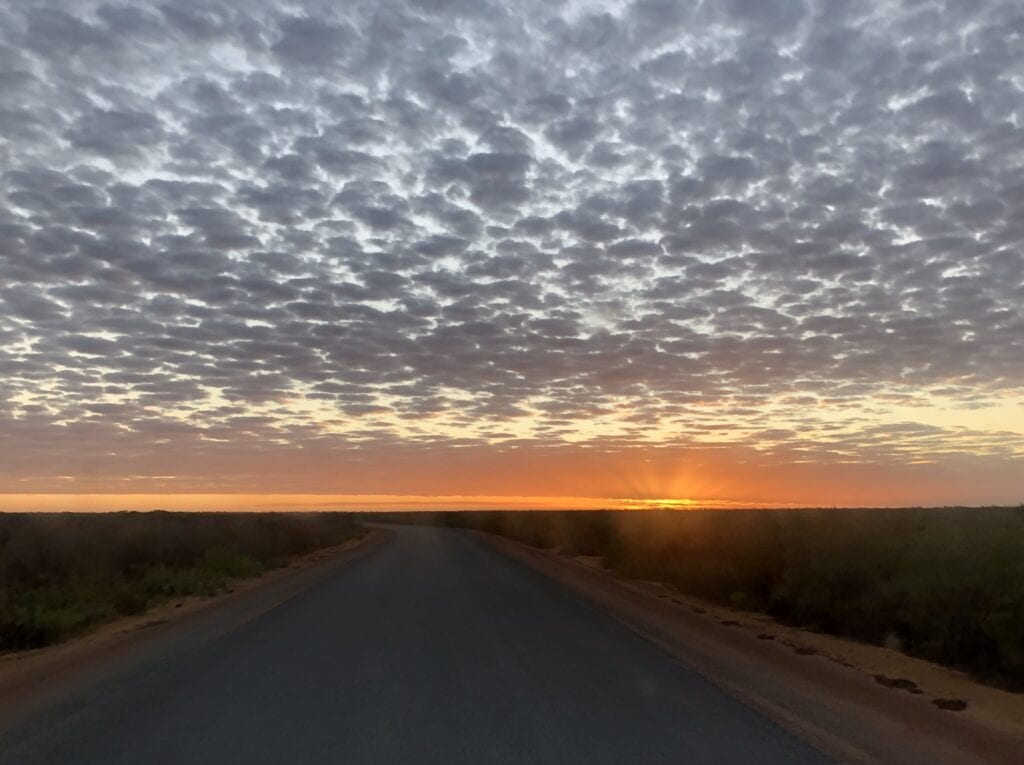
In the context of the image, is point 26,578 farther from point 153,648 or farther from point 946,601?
point 946,601

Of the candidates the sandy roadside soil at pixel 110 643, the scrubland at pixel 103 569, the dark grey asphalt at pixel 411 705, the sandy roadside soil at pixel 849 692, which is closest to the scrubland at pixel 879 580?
the sandy roadside soil at pixel 849 692

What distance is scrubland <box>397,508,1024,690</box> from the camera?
54.2 ft

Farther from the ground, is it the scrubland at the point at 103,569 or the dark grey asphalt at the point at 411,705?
the scrubland at the point at 103,569

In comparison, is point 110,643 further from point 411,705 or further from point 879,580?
point 879,580

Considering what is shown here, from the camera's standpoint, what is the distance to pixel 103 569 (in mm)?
33062

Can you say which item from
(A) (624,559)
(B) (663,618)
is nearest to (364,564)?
(A) (624,559)

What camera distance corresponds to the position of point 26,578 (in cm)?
3109

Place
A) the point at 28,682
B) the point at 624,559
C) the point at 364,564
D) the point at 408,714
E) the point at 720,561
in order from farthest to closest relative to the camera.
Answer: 1. the point at 624,559
2. the point at 364,564
3. the point at 720,561
4. the point at 28,682
5. the point at 408,714

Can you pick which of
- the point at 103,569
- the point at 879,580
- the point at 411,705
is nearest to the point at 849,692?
the point at 411,705

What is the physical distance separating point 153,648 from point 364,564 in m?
24.0

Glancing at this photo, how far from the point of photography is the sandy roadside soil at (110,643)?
13172mm

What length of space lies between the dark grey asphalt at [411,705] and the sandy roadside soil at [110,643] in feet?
2.30

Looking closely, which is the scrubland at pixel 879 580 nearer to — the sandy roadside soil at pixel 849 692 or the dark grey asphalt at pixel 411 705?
the sandy roadside soil at pixel 849 692

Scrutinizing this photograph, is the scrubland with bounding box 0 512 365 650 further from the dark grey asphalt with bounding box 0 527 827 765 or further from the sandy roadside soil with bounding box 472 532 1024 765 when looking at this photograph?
the sandy roadside soil with bounding box 472 532 1024 765
